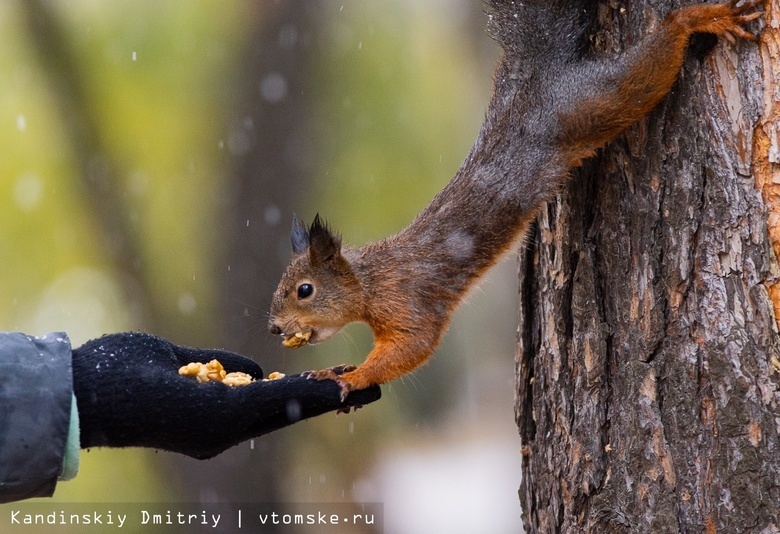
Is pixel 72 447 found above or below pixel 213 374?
below

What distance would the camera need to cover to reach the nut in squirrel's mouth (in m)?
2.42

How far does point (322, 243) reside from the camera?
249 cm

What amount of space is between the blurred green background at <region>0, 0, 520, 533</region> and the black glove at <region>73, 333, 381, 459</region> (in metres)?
2.11

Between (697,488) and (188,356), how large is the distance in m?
1.21

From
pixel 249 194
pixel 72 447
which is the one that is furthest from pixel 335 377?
pixel 249 194

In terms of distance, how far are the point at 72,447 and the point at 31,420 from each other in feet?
0.31

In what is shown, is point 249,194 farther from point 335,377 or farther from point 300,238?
point 335,377

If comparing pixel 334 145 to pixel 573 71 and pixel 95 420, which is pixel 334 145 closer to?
pixel 573 71

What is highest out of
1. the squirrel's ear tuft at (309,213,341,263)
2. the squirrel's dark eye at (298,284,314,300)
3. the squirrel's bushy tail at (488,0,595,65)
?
the squirrel's bushy tail at (488,0,595,65)

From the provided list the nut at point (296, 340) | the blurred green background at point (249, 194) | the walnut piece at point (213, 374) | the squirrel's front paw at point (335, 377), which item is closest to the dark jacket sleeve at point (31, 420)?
the walnut piece at point (213, 374)

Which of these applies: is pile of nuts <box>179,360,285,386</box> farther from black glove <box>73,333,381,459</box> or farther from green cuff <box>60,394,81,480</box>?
green cuff <box>60,394,81,480</box>

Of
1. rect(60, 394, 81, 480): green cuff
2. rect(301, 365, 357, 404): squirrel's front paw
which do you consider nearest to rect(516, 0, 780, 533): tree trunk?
rect(301, 365, 357, 404): squirrel's front paw

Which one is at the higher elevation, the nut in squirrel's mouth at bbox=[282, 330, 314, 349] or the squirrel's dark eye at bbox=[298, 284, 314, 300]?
the squirrel's dark eye at bbox=[298, 284, 314, 300]

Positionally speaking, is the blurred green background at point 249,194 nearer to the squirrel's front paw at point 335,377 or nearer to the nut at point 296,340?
the nut at point 296,340
